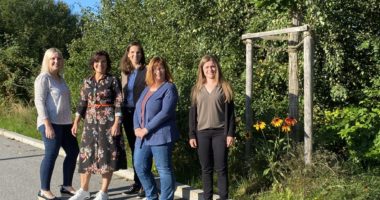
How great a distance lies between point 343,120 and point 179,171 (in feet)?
7.49

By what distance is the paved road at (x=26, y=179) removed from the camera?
611 centimetres

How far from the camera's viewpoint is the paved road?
20.0 feet

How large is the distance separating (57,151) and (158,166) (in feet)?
4.09

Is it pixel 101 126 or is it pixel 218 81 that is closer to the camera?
pixel 218 81

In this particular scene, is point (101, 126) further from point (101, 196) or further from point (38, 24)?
point (38, 24)

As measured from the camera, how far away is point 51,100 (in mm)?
5496

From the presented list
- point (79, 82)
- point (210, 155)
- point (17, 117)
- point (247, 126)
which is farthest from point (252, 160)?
point (17, 117)

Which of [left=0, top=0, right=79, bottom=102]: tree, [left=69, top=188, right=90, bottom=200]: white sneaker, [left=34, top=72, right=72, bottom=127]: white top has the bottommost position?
[left=69, top=188, right=90, bottom=200]: white sneaker

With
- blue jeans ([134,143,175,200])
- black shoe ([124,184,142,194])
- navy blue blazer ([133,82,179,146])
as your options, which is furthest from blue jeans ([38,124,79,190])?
navy blue blazer ([133,82,179,146])

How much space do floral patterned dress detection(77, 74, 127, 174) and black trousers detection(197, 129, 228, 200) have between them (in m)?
0.95

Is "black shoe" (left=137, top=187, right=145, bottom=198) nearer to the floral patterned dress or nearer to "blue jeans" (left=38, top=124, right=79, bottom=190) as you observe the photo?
the floral patterned dress

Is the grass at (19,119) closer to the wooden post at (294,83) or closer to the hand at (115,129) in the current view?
the hand at (115,129)

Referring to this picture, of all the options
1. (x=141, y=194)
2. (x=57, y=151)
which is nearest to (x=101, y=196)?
(x=141, y=194)

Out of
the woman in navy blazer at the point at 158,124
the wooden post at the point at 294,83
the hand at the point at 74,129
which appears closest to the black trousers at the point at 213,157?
the woman in navy blazer at the point at 158,124
